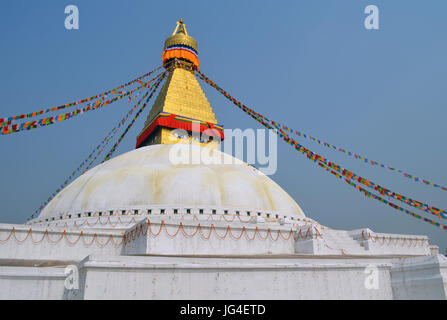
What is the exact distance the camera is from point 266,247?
1277 cm

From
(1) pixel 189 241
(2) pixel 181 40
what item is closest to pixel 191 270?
(1) pixel 189 241

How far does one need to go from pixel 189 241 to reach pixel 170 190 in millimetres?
4398

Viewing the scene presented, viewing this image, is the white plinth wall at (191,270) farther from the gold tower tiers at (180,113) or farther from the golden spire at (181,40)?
the golden spire at (181,40)

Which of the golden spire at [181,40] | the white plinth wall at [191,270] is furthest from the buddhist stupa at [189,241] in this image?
the golden spire at [181,40]

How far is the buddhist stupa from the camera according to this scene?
686cm

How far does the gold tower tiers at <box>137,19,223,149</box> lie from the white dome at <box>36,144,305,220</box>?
17.0 ft

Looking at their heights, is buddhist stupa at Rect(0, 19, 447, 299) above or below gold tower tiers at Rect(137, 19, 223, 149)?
below

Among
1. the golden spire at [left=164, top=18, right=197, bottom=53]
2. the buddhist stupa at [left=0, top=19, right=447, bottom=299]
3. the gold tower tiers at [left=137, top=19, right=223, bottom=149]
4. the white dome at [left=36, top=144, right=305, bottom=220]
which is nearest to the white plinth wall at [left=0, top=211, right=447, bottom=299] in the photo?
the buddhist stupa at [left=0, top=19, right=447, bottom=299]

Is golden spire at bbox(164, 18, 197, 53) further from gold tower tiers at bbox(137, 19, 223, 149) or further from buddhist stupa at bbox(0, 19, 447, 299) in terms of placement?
buddhist stupa at bbox(0, 19, 447, 299)

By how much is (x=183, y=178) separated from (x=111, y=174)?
3906mm

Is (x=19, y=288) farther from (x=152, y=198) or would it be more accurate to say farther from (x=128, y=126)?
(x=128, y=126)

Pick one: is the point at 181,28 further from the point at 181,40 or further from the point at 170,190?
the point at 170,190

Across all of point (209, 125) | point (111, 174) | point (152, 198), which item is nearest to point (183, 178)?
point (152, 198)
